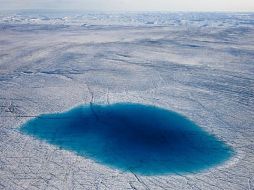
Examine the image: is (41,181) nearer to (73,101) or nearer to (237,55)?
(73,101)

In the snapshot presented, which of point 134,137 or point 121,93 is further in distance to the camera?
point 121,93

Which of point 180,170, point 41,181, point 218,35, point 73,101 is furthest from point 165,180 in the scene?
point 218,35

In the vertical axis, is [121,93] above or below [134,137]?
above

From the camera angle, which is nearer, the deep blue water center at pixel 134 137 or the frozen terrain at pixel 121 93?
the frozen terrain at pixel 121 93
